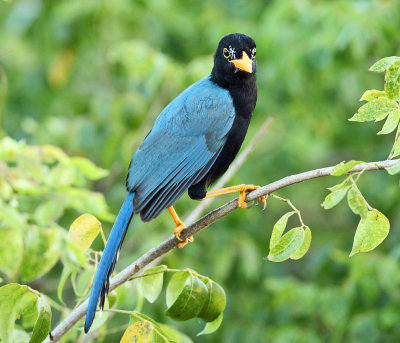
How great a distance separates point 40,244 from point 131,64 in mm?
2710

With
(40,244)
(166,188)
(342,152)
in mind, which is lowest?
(342,152)

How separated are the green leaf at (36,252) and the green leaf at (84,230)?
13 cm

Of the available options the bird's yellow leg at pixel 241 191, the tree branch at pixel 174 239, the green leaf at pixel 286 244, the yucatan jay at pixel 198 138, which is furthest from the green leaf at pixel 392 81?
the yucatan jay at pixel 198 138

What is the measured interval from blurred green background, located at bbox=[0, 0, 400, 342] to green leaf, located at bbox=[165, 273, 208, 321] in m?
2.21

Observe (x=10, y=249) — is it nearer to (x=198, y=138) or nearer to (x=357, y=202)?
(x=357, y=202)

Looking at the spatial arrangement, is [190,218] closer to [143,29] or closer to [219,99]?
[219,99]

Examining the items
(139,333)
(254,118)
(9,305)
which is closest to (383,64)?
(139,333)

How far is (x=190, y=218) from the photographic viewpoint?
3.29 metres

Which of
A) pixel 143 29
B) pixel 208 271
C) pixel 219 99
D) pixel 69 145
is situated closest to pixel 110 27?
pixel 143 29

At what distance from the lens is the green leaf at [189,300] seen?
7.92ft

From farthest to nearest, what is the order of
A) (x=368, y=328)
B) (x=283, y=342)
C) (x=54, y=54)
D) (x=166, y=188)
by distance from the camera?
1. (x=54, y=54)
2. (x=283, y=342)
3. (x=368, y=328)
4. (x=166, y=188)

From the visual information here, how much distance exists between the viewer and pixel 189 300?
2.41 m

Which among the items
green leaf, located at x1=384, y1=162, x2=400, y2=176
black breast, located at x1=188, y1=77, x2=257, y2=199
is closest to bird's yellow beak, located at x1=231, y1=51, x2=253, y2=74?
black breast, located at x1=188, y1=77, x2=257, y2=199

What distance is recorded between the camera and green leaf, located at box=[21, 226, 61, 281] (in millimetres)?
2250
